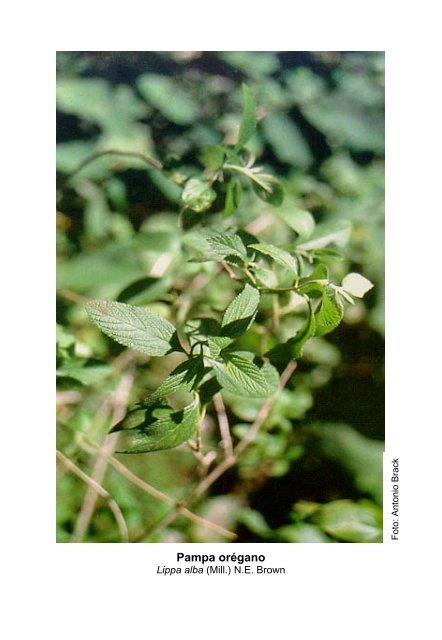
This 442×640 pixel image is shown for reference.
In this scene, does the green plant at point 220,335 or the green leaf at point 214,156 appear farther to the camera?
the green leaf at point 214,156

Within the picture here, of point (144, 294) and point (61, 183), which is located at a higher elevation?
point (61, 183)

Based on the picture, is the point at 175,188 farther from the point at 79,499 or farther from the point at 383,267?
the point at 79,499

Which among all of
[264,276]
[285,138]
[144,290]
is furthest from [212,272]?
[285,138]

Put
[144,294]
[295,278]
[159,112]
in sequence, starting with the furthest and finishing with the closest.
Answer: [159,112] < [144,294] < [295,278]

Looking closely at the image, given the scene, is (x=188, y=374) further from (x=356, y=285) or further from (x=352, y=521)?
(x=352, y=521)

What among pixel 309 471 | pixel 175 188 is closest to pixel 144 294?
pixel 175 188

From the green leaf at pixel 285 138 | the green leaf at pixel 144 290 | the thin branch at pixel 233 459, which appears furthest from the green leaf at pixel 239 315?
the green leaf at pixel 285 138

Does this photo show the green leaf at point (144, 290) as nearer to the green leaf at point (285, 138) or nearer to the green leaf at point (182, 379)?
the green leaf at point (182, 379)
